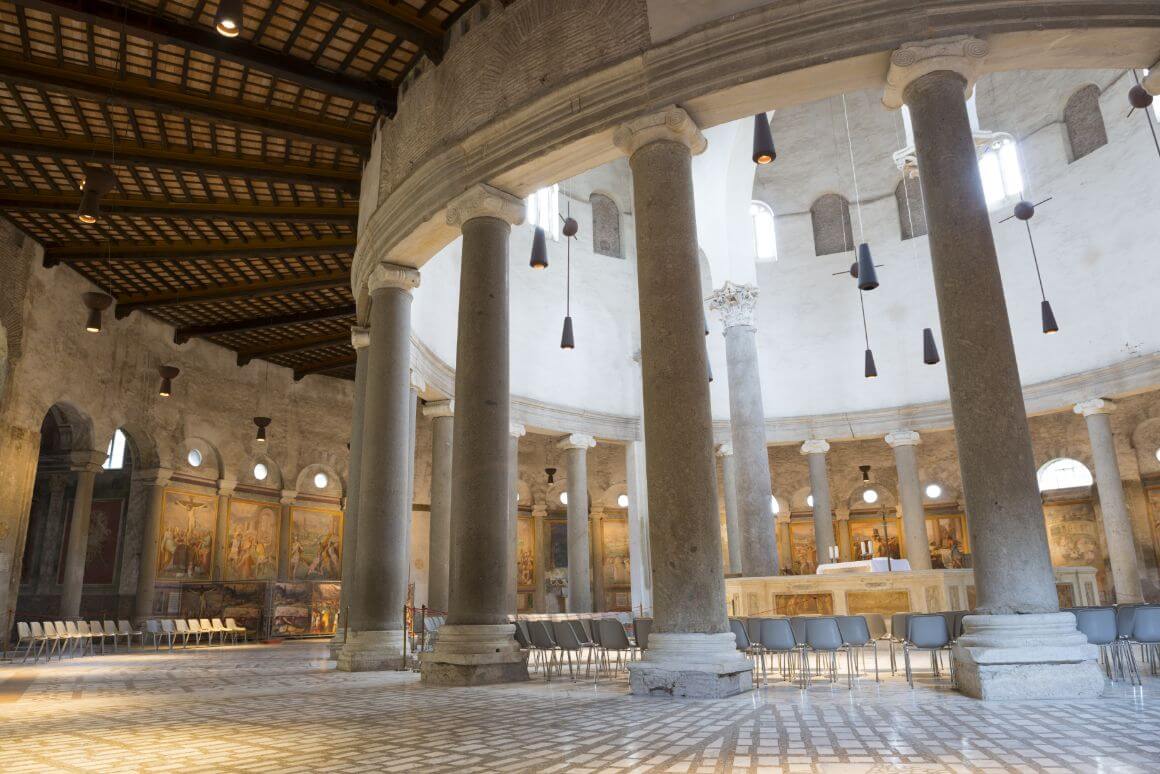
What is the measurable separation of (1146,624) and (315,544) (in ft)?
73.6

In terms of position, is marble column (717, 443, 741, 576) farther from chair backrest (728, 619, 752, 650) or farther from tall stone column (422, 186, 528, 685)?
tall stone column (422, 186, 528, 685)

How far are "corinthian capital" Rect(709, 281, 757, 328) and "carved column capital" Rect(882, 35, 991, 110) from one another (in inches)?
387

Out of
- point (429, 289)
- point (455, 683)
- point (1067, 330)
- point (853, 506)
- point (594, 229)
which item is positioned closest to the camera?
point (455, 683)

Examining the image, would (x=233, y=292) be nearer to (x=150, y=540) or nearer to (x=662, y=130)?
(x=150, y=540)

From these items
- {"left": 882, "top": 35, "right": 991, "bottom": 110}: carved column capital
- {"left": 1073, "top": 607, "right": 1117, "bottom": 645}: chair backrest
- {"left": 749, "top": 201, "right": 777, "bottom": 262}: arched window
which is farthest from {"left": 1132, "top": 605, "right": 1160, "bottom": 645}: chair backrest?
{"left": 749, "top": 201, "right": 777, "bottom": 262}: arched window

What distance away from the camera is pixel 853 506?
25234mm

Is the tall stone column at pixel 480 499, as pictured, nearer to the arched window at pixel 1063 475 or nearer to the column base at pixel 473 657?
the column base at pixel 473 657

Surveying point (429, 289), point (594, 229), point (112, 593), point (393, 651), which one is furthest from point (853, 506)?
point (112, 593)

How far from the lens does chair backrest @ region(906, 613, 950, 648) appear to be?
23.9ft

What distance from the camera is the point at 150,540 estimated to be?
20469 mm

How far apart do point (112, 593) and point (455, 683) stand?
1684cm

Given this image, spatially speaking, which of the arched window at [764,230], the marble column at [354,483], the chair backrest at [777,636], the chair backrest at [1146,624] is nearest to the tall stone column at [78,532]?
the marble column at [354,483]

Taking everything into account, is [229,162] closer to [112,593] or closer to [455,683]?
[455,683]

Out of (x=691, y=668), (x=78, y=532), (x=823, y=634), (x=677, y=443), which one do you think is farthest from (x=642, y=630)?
(x=78, y=532)
